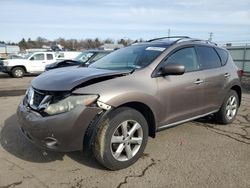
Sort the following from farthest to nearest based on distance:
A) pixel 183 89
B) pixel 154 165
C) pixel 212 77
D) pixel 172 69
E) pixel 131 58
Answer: pixel 212 77, pixel 131 58, pixel 183 89, pixel 172 69, pixel 154 165

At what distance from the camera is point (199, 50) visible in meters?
5.14

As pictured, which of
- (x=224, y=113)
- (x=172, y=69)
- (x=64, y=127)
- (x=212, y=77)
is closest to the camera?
(x=64, y=127)

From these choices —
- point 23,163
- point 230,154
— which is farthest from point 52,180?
point 230,154

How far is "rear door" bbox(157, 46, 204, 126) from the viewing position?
14.1 feet

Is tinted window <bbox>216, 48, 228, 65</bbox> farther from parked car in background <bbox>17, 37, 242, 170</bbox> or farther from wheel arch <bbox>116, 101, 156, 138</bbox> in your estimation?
wheel arch <bbox>116, 101, 156, 138</bbox>

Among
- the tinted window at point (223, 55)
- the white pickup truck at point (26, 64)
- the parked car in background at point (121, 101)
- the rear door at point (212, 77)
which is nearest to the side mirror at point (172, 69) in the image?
the parked car in background at point (121, 101)

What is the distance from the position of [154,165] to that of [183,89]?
1.29m

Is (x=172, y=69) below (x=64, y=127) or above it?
above

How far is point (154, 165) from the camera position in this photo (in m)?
3.98

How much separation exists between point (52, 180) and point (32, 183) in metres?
0.23

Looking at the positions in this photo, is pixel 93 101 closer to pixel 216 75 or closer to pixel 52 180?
pixel 52 180

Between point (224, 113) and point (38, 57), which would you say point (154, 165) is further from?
point (38, 57)

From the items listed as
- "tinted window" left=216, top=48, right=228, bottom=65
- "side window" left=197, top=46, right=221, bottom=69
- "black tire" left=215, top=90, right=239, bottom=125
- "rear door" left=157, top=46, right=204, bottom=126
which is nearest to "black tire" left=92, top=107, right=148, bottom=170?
"rear door" left=157, top=46, right=204, bottom=126

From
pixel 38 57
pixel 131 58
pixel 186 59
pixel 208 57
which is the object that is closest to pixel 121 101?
pixel 131 58
